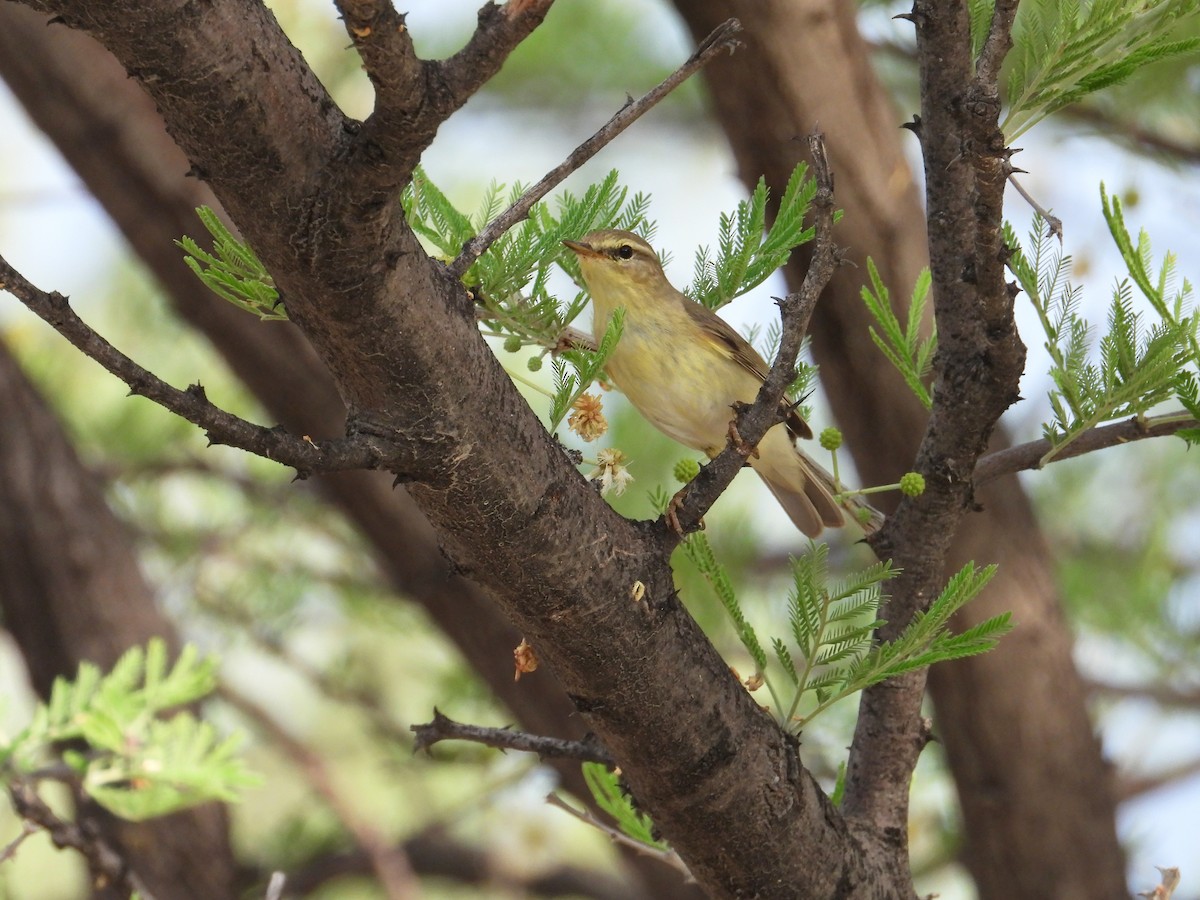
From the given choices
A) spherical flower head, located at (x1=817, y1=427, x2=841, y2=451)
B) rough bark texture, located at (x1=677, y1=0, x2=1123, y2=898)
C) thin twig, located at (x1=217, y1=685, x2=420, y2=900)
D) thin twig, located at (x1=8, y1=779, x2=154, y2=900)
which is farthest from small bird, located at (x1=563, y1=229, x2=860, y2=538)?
thin twig, located at (x1=8, y1=779, x2=154, y2=900)

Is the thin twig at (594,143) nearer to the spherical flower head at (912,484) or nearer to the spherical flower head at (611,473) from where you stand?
the spherical flower head at (611,473)

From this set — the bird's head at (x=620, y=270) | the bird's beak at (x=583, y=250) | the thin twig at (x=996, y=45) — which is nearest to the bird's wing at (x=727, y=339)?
the bird's head at (x=620, y=270)

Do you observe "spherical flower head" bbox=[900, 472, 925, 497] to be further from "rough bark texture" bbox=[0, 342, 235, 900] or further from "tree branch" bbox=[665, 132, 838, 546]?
"rough bark texture" bbox=[0, 342, 235, 900]

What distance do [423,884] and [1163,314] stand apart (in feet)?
11.9

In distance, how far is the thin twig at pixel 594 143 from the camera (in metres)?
1.35

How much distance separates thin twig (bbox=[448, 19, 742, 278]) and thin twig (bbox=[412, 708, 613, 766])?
680 mm

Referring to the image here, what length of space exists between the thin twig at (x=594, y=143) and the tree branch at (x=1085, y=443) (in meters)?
0.76

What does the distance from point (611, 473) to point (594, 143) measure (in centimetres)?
54

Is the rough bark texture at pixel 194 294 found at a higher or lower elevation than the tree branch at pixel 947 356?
higher

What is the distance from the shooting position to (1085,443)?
1751mm

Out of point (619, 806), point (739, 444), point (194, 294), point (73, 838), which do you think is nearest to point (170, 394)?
point (739, 444)

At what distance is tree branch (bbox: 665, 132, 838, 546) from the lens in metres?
1.33

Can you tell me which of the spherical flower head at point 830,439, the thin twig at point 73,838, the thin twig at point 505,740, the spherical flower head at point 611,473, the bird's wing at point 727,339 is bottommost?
the thin twig at point 73,838

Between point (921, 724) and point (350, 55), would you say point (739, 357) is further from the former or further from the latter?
point (350, 55)
